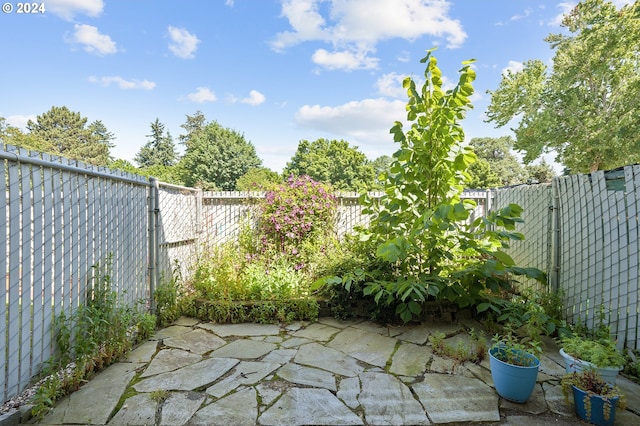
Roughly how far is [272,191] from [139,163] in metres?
38.5

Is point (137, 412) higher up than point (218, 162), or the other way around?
point (218, 162)

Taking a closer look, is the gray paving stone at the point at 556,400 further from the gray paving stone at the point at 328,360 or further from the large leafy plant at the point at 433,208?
the gray paving stone at the point at 328,360

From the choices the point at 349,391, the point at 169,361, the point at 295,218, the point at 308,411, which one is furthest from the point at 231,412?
the point at 295,218

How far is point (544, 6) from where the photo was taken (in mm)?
6773

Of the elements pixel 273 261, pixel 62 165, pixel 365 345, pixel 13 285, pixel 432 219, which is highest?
pixel 62 165

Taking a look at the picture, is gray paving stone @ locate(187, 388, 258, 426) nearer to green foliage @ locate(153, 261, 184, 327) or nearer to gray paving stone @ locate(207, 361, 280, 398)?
gray paving stone @ locate(207, 361, 280, 398)

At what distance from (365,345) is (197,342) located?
5.11ft

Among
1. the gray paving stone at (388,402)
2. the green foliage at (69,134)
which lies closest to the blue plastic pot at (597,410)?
the gray paving stone at (388,402)

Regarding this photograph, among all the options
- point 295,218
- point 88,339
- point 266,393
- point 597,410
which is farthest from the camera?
point 295,218

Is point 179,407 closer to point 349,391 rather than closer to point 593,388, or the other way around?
point 349,391

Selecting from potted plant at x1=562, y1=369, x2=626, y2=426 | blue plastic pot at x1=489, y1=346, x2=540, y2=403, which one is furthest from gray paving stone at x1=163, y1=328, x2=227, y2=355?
potted plant at x1=562, y1=369, x2=626, y2=426

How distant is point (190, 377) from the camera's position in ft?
7.62

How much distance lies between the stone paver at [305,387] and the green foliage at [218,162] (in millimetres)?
23897

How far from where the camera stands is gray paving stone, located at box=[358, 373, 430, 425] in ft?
6.05
